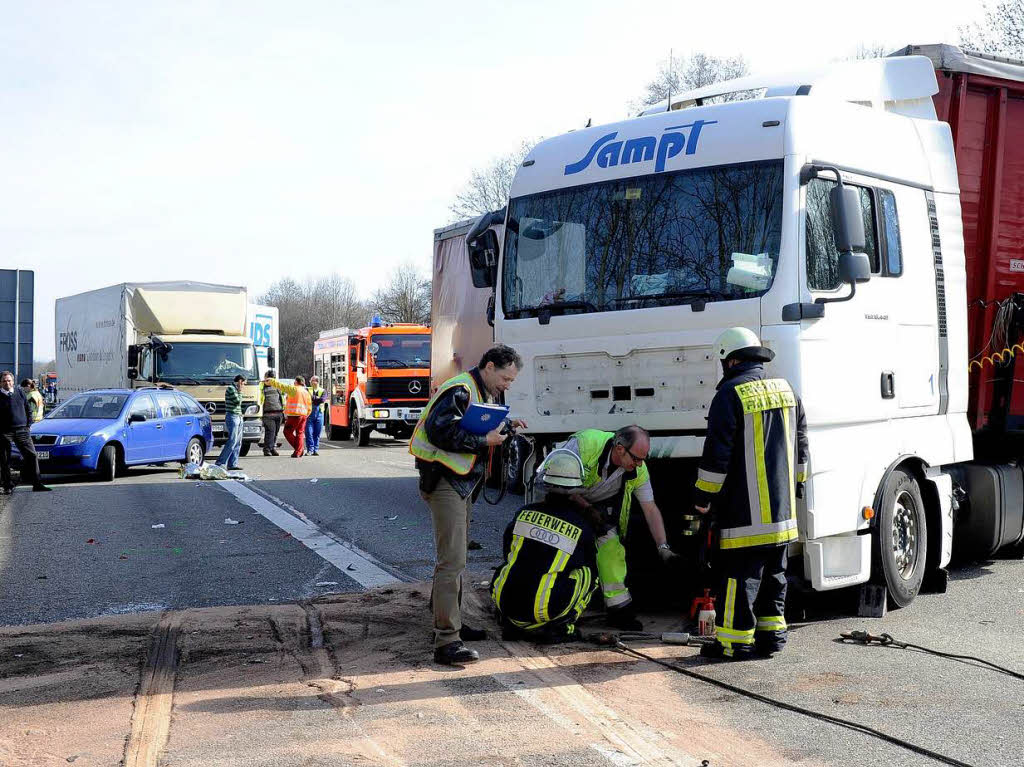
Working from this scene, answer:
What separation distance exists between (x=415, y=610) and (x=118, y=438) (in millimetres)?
12008

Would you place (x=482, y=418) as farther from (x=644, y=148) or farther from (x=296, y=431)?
(x=296, y=431)

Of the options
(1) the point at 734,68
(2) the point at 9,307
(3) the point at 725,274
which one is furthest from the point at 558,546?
(1) the point at 734,68

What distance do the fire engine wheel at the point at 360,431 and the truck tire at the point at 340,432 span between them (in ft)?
4.57

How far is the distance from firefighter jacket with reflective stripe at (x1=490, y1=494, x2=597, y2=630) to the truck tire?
958 inches

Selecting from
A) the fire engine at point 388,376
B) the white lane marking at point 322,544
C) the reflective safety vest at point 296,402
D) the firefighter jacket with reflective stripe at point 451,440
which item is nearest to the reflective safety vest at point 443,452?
the firefighter jacket with reflective stripe at point 451,440

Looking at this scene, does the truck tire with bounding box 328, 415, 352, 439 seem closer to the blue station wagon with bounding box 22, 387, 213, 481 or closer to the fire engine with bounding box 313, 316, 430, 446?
the fire engine with bounding box 313, 316, 430, 446

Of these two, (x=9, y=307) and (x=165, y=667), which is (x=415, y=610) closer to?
(x=165, y=667)

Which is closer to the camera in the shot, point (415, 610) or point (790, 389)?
point (790, 389)

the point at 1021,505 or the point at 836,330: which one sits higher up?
the point at 836,330

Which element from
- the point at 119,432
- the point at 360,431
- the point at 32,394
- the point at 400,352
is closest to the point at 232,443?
the point at 119,432

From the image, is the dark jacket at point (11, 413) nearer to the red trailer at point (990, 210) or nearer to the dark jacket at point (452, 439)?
the dark jacket at point (452, 439)

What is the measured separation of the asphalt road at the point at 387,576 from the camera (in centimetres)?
512

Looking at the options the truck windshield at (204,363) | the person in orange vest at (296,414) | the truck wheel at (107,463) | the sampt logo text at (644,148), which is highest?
the sampt logo text at (644,148)

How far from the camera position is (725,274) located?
708cm
